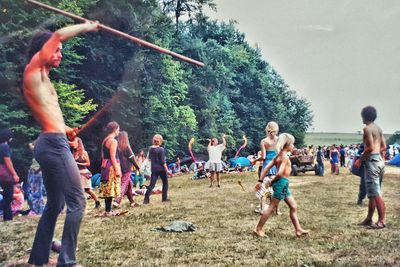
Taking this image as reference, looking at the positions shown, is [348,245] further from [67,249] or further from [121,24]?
[121,24]

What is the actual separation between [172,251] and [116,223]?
9.38 feet

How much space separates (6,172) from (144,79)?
17210 millimetres

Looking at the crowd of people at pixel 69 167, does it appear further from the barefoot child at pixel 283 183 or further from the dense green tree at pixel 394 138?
the dense green tree at pixel 394 138

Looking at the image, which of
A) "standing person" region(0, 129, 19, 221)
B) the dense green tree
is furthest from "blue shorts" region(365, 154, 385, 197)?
the dense green tree

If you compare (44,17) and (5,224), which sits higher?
(44,17)

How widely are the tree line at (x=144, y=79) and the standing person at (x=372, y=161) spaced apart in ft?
46.1

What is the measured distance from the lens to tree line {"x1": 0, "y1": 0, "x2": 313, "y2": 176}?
730 inches

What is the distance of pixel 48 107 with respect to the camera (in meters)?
4.26

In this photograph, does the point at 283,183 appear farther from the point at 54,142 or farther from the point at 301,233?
the point at 54,142

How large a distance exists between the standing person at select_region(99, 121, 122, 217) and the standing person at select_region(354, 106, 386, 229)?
4590 millimetres

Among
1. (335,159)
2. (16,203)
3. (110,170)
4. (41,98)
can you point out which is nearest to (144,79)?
(335,159)

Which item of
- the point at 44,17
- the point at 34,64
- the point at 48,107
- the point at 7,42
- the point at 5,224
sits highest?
the point at 44,17

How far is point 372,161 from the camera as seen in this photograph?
7566mm

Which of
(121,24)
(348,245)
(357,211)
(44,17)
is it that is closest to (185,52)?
(121,24)
